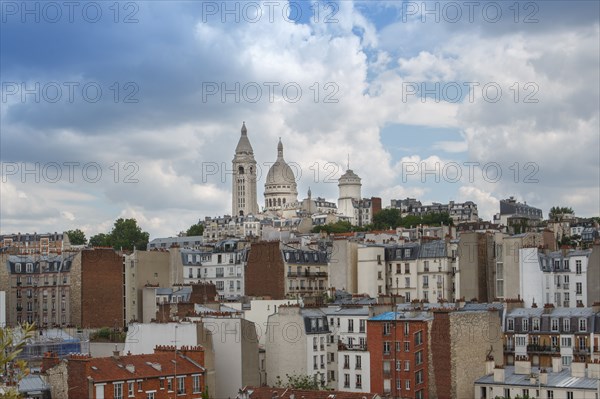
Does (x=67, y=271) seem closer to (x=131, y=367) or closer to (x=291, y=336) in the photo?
(x=291, y=336)

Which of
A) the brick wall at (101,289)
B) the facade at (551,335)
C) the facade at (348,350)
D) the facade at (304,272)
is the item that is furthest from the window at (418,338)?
the brick wall at (101,289)

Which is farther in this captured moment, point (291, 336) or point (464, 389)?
point (291, 336)

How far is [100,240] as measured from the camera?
172750 mm

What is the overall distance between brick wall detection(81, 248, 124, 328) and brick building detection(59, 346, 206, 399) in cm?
3857

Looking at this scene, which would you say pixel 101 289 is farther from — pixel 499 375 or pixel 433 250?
pixel 499 375

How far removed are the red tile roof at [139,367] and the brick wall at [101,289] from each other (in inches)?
1575

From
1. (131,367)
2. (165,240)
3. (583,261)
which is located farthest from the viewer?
(165,240)

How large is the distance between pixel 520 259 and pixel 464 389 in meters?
28.5

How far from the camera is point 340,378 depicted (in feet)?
205

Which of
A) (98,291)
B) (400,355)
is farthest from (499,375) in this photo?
(98,291)

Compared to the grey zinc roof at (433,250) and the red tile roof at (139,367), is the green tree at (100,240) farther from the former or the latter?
the red tile roof at (139,367)

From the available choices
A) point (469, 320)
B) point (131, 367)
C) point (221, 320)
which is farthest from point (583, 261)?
point (131, 367)

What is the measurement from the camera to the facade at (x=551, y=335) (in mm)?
62875

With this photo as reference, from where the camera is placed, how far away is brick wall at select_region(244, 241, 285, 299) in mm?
90438
